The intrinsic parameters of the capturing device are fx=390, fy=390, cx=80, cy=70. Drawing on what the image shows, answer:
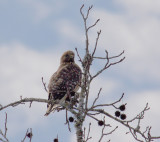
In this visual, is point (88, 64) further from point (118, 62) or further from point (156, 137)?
point (156, 137)

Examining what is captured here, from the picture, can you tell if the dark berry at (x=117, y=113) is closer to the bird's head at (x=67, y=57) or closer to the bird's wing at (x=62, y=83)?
the bird's wing at (x=62, y=83)

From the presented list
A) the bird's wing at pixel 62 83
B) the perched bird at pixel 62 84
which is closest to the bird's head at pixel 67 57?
the perched bird at pixel 62 84

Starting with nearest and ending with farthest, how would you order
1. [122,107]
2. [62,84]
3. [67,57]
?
[122,107] < [62,84] < [67,57]

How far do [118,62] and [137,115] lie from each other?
3.85 ft

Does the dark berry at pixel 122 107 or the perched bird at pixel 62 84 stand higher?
the perched bird at pixel 62 84

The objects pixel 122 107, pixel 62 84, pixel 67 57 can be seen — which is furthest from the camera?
pixel 67 57

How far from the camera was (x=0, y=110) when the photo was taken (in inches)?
294

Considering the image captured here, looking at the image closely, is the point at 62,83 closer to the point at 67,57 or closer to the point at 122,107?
the point at 67,57

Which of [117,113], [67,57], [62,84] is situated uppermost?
[67,57]

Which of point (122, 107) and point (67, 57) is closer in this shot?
point (122, 107)

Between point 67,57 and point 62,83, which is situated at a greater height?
point 67,57

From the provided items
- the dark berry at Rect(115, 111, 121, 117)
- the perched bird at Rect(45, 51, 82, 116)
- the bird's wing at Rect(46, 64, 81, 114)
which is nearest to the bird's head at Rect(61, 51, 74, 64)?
the perched bird at Rect(45, 51, 82, 116)

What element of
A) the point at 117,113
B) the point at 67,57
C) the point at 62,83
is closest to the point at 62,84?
the point at 62,83

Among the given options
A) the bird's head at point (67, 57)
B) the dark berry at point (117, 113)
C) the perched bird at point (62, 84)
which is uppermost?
the bird's head at point (67, 57)
